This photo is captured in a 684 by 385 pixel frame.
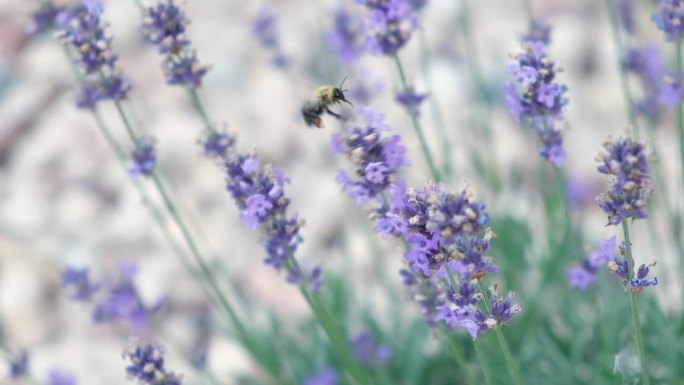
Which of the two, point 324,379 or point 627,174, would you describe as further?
point 324,379

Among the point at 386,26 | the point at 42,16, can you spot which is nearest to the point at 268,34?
the point at 42,16

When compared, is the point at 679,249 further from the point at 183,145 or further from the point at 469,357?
the point at 183,145

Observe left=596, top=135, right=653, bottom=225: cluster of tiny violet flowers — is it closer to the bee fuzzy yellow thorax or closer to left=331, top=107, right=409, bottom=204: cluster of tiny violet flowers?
left=331, top=107, right=409, bottom=204: cluster of tiny violet flowers

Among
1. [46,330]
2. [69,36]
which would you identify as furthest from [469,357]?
[46,330]

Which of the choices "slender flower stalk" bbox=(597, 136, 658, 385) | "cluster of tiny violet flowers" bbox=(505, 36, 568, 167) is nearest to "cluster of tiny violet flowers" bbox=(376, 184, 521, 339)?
"slender flower stalk" bbox=(597, 136, 658, 385)

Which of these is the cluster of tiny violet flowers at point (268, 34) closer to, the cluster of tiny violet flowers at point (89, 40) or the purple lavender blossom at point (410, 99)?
the purple lavender blossom at point (410, 99)

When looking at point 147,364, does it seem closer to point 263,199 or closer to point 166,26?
point 263,199
